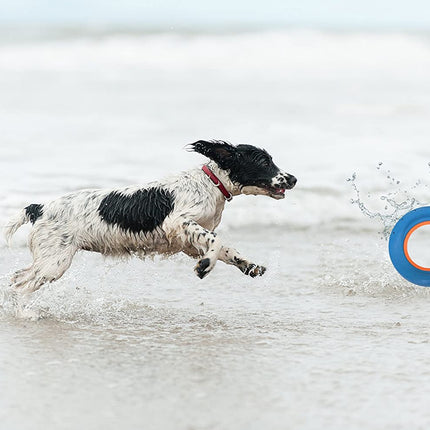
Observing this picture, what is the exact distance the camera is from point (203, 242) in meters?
5.22

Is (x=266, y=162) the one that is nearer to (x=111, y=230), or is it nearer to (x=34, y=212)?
(x=111, y=230)

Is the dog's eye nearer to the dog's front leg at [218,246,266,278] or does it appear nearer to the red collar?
the red collar

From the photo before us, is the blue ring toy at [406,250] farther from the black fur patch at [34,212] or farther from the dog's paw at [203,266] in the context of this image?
the black fur patch at [34,212]

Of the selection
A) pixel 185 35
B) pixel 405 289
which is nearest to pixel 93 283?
pixel 405 289

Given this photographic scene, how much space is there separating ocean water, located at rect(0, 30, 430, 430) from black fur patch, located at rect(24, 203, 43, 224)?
0.48m

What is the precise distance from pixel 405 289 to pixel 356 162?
542 cm

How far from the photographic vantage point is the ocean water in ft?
11.6

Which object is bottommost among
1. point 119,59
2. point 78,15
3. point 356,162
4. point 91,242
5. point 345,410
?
point 345,410

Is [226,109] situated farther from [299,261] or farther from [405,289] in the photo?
[405,289]

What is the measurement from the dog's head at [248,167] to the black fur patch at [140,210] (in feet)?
1.26

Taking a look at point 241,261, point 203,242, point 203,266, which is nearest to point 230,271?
point 241,261

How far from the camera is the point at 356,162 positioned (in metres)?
11.2

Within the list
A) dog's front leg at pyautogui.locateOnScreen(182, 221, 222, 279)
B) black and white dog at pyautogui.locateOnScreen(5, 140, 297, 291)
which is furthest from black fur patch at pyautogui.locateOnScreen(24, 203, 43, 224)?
dog's front leg at pyautogui.locateOnScreen(182, 221, 222, 279)

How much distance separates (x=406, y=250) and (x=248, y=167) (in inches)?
49.6
